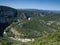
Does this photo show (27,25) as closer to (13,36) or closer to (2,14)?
(13,36)

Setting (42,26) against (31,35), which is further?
(42,26)

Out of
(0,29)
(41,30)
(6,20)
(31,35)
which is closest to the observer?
(31,35)

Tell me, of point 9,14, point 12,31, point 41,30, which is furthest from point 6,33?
point 9,14

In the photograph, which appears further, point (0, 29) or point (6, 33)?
point (0, 29)

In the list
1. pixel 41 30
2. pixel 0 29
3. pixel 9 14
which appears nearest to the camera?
pixel 41 30

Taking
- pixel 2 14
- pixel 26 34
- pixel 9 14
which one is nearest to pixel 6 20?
pixel 2 14

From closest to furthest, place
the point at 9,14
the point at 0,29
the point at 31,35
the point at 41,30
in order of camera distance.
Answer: the point at 31,35
the point at 41,30
the point at 0,29
the point at 9,14

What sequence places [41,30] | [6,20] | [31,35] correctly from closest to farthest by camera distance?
[31,35]
[41,30]
[6,20]

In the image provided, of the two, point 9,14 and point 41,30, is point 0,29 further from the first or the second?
point 9,14
